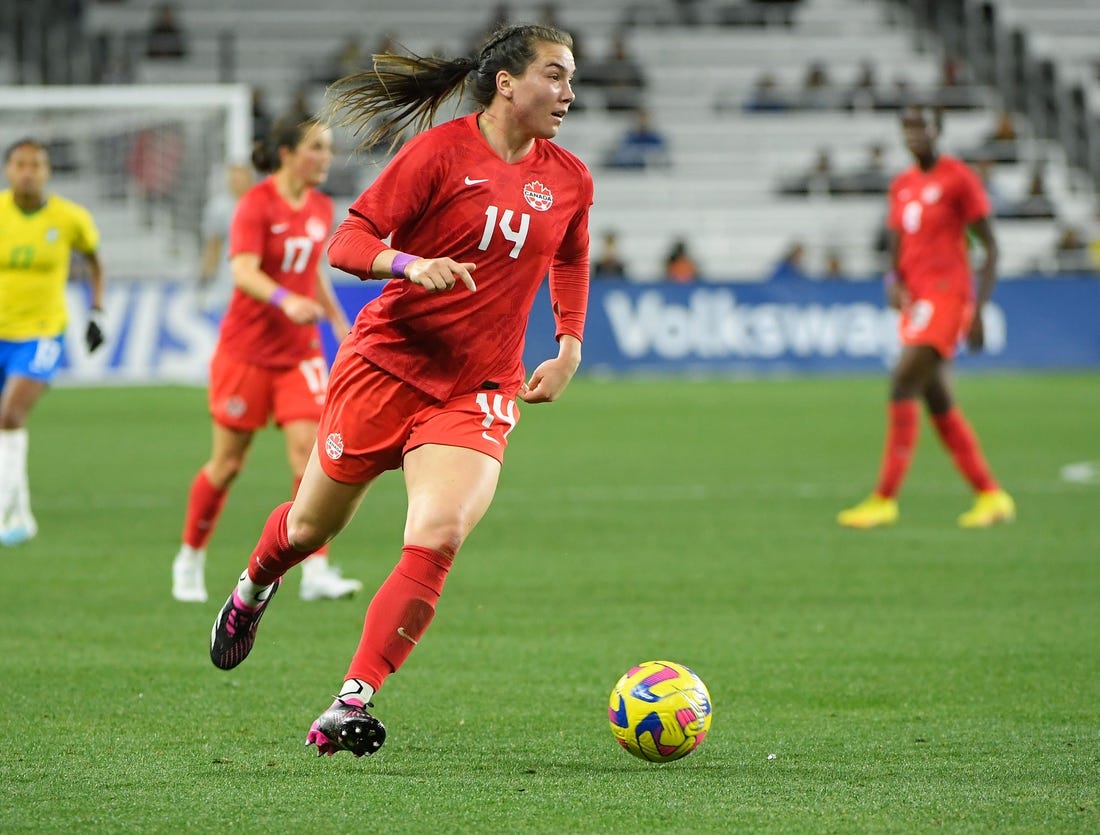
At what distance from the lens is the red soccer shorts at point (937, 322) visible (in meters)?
11.7

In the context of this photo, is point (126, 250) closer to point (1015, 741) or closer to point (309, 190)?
point (309, 190)

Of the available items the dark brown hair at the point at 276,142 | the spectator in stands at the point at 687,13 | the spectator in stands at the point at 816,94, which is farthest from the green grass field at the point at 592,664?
the spectator in stands at the point at 687,13

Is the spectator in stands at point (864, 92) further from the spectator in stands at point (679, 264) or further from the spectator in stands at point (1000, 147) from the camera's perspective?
the spectator in stands at point (679, 264)

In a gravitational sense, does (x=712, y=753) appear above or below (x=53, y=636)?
above

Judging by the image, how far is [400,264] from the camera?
511 centimetres

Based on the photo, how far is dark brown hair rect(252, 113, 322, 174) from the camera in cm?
888

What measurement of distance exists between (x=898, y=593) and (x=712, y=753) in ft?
12.1

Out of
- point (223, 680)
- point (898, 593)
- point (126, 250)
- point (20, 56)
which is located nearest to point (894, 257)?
point (898, 593)

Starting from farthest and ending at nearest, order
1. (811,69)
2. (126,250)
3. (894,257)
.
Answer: (811,69), (126,250), (894,257)

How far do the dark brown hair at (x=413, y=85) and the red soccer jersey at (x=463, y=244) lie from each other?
0.22 metres

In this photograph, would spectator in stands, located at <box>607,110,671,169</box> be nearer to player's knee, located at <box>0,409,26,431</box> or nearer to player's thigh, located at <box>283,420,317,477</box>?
player's knee, located at <box>0,409,26,431</box>

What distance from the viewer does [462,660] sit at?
730cm

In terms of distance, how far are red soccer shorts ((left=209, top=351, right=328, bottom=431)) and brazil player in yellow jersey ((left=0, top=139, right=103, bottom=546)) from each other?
2551 millimetres

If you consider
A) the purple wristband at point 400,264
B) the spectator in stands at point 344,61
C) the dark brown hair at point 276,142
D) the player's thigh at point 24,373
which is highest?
the purple wristband at point 400,264
